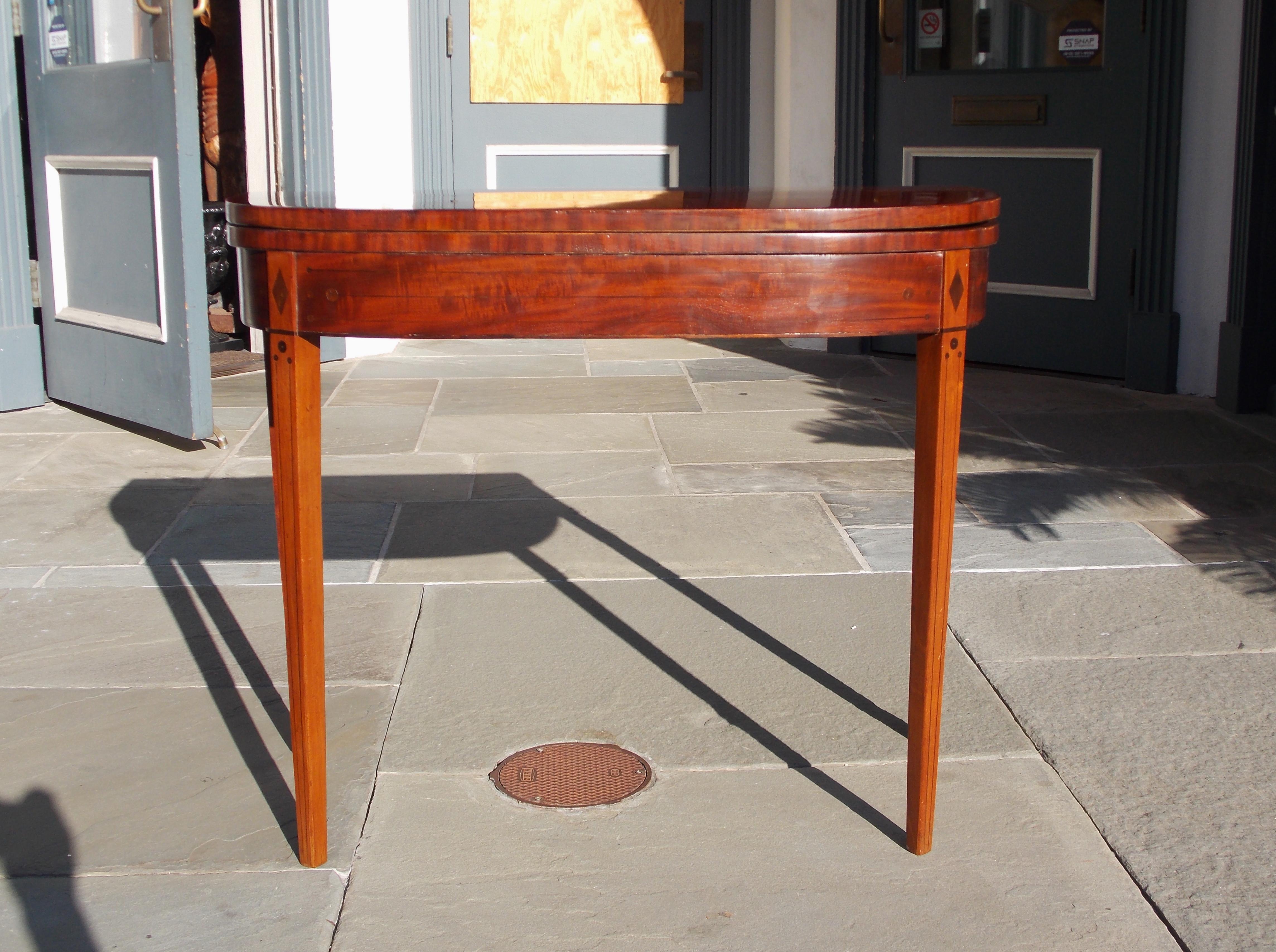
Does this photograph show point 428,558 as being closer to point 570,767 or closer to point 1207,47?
point 570,767

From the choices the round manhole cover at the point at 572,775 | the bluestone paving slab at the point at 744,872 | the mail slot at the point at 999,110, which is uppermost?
the mail slot at the point at 999,110

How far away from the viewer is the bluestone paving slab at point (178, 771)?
2104 mm

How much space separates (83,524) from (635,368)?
285 centimetres

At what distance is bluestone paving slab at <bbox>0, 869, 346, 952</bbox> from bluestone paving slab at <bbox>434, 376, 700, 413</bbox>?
10.6 feet

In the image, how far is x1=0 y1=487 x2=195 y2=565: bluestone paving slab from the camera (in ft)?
11.5

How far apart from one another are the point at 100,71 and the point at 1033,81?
357cm

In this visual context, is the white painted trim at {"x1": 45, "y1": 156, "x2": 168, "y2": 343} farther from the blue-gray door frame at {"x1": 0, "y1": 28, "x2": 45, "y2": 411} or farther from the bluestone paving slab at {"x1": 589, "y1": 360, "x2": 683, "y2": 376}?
the bluestone paving slab at {"x1": 589, "y1": 360, "x2": 683, "y2": 376}

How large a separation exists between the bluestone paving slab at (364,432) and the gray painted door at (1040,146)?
2.53m

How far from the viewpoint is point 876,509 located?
389 cm

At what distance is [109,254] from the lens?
15.5 ft

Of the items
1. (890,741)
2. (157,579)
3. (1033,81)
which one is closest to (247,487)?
(157,579)

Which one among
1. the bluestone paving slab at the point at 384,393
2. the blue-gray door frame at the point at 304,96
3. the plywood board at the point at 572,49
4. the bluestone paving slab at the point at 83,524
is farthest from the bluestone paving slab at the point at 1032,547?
the plywood board at the point at 572,49

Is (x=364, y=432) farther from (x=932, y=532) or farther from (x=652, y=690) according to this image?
(x=932, y=532)

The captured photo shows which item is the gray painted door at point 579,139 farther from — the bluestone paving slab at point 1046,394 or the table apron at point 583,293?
the table apron at point 583,293
